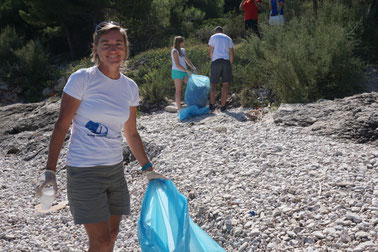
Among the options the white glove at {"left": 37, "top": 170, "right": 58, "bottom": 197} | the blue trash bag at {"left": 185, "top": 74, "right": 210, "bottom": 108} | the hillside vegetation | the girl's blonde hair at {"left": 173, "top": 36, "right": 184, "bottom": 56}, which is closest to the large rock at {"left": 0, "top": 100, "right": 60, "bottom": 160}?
the hillside vegetation

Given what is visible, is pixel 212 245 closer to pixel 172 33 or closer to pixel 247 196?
pixel 247 196

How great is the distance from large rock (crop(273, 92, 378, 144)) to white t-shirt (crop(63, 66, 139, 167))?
3542 mm

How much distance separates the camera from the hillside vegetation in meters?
7.18

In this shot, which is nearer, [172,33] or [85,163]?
[85,163]

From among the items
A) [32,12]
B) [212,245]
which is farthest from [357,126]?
[32,12]

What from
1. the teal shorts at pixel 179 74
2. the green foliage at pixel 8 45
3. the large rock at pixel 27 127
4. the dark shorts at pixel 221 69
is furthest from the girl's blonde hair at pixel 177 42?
the green foliage at pixel 8 45

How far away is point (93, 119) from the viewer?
2.29m

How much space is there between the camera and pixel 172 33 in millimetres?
18703

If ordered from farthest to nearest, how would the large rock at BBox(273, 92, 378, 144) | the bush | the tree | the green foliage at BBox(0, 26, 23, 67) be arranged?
the tree < the green foliage at BBox(0, 26, 23, 67) < the bush < the large rock at BBox(273, 92, 378, 144)

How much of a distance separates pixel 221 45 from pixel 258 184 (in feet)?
14.7

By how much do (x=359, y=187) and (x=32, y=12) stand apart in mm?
17786

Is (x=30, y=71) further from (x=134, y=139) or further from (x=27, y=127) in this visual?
(x=134, y=139)

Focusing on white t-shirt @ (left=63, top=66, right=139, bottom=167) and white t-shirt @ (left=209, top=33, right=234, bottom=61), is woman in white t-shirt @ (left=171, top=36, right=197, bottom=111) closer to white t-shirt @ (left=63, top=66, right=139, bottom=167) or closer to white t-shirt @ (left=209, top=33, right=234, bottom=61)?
white t-shirt @ (left=209, top=33, right=234, bottom=61)

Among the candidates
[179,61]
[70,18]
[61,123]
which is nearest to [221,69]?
[179,61]
